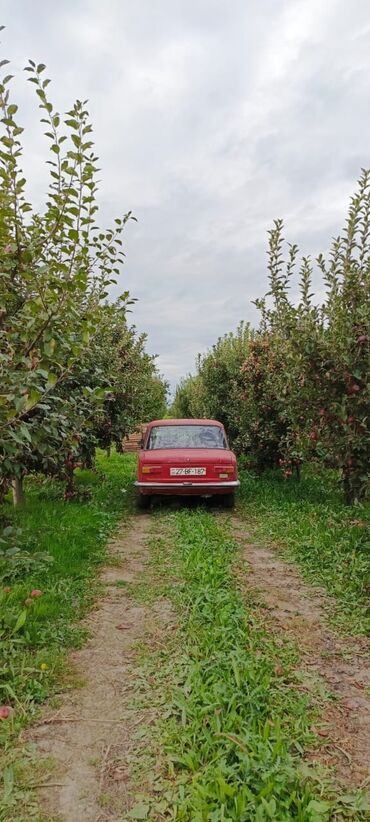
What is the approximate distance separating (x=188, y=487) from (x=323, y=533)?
8.23ft

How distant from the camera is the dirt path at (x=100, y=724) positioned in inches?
89.4

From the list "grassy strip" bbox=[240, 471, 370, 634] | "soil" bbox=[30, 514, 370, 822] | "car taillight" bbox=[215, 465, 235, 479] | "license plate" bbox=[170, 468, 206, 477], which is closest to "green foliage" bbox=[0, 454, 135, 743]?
"soil" bbox=[30, 514, 370, 822]

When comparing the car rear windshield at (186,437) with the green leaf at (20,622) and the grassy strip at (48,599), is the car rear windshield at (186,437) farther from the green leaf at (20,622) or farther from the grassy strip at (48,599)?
the green leaf at (20,622)

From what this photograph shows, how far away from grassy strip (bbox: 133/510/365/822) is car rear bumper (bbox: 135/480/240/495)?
3812mm

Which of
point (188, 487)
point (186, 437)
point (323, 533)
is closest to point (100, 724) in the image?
point (323, 533)

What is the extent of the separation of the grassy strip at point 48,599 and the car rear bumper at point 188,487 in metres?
0.70

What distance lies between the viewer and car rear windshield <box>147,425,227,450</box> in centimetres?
922

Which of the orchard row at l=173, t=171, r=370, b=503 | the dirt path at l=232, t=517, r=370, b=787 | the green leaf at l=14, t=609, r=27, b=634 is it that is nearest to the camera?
the dirt path at l=232, t=517, r=370, b=787

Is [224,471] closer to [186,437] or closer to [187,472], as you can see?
[187,472]

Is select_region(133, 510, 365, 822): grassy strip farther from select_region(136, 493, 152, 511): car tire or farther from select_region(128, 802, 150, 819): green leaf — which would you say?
select_region(136, 493, 152, 511): car tire

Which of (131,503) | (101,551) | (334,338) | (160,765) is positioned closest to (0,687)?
(160,765)

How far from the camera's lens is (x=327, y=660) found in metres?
3.53

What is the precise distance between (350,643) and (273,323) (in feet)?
17.9

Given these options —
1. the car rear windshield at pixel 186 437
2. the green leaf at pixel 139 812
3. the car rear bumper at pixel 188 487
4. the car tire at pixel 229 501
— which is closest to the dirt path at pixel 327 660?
the green leaf at pixel 139 812
